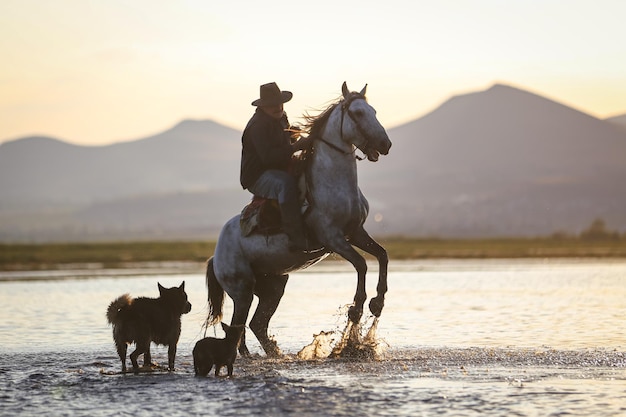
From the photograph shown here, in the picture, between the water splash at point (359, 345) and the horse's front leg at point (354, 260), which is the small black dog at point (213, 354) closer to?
the horse's front leg at point (354, 260)

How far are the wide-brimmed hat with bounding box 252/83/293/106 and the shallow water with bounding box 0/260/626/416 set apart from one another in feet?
8.62

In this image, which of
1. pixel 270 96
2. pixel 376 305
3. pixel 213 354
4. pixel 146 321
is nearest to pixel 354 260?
pixel 376 305

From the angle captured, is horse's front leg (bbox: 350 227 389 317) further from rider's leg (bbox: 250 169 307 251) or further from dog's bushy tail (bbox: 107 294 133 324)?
dog's bushy tail (bbox: 107 294 133 324)

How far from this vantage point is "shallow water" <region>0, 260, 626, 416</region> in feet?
31.2

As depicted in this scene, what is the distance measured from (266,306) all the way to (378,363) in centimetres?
205

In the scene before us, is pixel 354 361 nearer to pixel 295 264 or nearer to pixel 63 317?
pixel 295 264

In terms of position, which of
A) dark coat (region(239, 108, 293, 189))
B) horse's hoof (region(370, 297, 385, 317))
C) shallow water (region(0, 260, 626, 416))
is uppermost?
dark coat (region(239, 108, 293, 189))

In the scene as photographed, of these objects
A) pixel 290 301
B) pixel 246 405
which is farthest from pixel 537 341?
pixel 290 301

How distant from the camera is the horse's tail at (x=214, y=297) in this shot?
46.9 ft

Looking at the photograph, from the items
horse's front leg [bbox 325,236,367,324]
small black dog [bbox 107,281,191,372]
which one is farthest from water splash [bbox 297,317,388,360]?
small black dog [bbox 107,281,191,372]

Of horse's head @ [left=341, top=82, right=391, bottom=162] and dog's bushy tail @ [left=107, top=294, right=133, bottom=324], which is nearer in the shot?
dog's bushy tail @ [left=107, top=294, right=133, bottom=324]

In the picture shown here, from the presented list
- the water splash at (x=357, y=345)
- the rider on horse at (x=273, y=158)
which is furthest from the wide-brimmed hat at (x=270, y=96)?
the water splash at (x=357, y=345)

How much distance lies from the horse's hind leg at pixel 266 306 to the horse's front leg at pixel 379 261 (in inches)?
61.1

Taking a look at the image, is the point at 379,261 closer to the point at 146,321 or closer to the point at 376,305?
the point at 376,305
